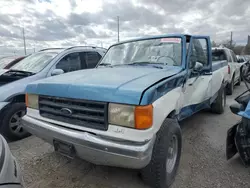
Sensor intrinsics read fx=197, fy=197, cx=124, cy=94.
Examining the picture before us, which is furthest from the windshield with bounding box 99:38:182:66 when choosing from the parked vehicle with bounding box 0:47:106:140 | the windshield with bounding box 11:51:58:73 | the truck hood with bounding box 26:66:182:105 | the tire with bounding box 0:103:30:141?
the tire with bounding box 0:103:30:141

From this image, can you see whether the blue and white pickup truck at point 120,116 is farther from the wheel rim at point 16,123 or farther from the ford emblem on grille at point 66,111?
the wheel rim at point 16,123

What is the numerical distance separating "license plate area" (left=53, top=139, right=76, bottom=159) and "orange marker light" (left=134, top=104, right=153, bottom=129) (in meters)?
0.77

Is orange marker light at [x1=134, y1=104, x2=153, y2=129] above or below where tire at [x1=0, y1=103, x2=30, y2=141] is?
above

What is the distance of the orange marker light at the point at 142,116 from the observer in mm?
1785

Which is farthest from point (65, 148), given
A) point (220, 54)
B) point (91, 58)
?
point (220, 54)

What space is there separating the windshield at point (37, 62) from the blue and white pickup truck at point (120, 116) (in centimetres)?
185

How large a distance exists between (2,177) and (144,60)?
2.51 metres

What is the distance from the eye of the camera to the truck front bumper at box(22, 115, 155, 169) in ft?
5.89

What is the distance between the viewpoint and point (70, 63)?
474 cm

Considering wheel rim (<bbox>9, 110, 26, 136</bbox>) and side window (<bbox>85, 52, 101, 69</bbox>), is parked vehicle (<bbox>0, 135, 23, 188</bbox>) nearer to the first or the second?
wheel rim (<bbox>9, 110, 26, 136</bbox>)

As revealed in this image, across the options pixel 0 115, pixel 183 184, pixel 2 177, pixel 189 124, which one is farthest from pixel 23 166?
pixel 189 124

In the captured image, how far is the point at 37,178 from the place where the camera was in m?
2.64

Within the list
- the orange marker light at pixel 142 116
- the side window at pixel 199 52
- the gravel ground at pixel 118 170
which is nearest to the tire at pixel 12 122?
the gravel ground at pixel 118 170

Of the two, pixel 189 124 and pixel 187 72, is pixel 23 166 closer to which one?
pixel 187 72
